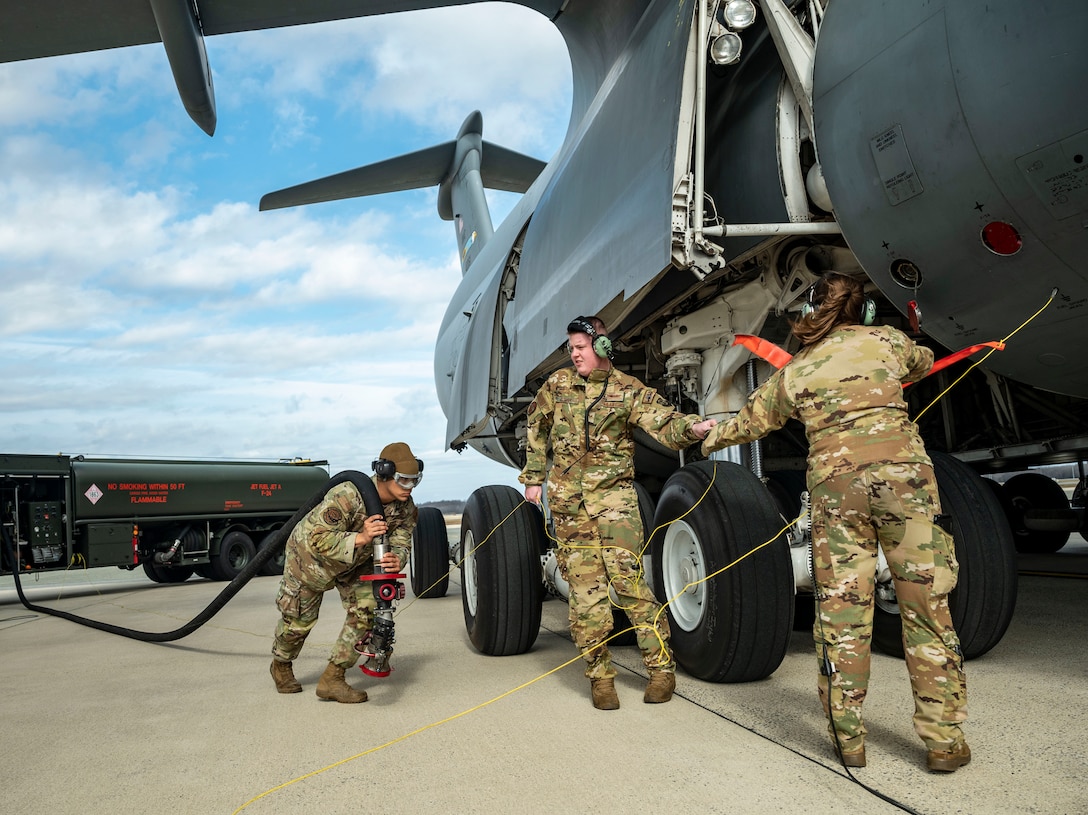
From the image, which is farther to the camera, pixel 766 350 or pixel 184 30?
pixel 184 30

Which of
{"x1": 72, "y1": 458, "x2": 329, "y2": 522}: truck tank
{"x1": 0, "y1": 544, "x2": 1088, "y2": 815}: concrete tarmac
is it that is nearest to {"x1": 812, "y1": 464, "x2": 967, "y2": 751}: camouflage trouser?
{"x1": 0, "y1": 544, "x2": 1088, "y2": 815}: concrete tarmac

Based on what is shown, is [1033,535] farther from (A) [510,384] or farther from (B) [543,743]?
(B) [543,743]

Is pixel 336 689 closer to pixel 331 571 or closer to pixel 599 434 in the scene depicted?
pixel 331 571

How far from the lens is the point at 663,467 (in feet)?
25.5

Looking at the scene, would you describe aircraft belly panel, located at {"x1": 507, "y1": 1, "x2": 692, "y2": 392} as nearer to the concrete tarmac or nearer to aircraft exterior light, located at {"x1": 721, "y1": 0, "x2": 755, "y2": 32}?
aircraft exterior light, located at {"x1": 721, "y1": 0, "x2": 755, "y2": 32}

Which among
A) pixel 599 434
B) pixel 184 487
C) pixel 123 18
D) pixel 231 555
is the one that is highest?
pixel 123 18

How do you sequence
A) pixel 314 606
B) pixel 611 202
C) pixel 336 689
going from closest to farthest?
pixel 336 689, pixel 314 606, pixel 611 202

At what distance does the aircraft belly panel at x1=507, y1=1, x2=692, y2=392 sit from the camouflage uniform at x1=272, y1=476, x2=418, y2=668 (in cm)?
184

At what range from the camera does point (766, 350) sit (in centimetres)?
345

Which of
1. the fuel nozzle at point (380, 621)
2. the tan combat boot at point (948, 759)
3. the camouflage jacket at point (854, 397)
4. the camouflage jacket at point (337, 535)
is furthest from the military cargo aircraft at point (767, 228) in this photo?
the camouflage jacket at point (337, 535)

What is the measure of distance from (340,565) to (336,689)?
2.02 feet

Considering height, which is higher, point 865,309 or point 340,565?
point 865,309

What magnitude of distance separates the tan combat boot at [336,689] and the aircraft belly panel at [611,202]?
8.00 feet

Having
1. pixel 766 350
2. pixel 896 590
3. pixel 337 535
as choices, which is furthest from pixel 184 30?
pixel 896 590
